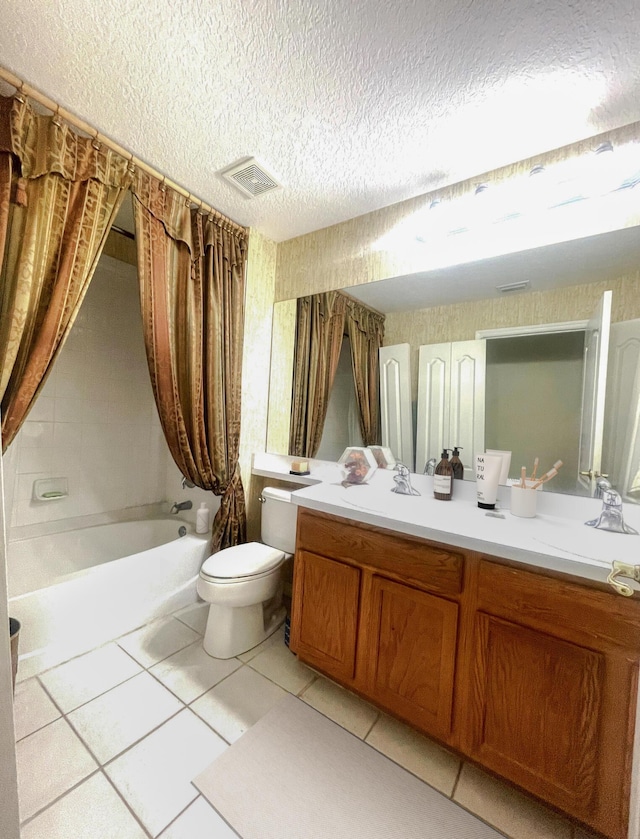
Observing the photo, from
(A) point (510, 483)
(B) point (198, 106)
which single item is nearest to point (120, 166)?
(B) point (198, 106)

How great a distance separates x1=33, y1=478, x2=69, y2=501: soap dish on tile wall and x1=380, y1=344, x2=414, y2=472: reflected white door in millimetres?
2024

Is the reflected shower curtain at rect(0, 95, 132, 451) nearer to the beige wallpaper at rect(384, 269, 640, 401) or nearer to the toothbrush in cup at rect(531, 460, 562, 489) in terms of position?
the beige wallpaper at rect(384, 269, 640, 401)

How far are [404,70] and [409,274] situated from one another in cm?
73

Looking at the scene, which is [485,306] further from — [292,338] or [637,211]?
[292,338]

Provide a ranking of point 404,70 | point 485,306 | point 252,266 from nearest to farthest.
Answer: point 404,70 < point 485,306 < point 252,266

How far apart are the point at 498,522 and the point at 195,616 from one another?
1.69 meters

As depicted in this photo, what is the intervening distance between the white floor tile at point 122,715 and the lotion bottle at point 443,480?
137cm

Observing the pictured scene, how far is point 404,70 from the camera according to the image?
102cm

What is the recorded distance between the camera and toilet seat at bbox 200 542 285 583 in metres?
1.46

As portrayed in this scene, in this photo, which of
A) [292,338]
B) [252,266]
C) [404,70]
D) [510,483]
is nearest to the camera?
[404,70]

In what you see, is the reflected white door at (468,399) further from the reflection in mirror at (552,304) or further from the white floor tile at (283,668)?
the white floor tile at (283,668)

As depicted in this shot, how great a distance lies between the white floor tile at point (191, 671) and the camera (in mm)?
1320

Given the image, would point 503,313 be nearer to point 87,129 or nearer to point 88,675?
point 87,129

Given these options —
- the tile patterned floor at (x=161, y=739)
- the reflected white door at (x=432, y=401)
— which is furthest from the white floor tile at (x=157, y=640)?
→ the reflected white door at (x=432, y=401)
